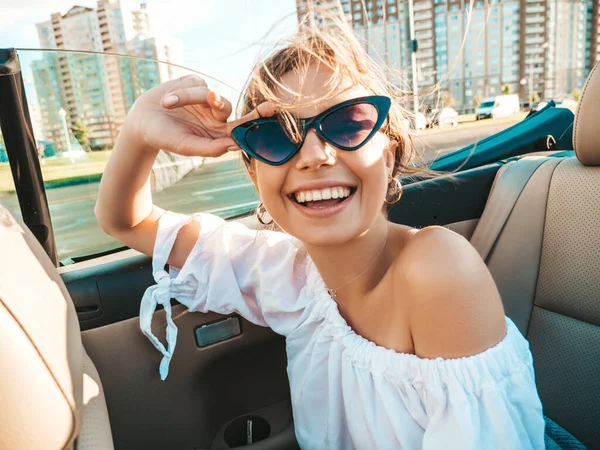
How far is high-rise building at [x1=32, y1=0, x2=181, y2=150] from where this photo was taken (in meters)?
1.43

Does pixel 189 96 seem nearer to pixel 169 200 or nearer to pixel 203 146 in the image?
pixel 203 146

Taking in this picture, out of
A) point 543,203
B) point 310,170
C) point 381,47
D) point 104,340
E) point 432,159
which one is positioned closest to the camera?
point 310,170

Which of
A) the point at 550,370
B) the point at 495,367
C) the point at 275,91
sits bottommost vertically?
the point at 550,370

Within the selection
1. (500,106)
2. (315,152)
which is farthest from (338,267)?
(500,106)

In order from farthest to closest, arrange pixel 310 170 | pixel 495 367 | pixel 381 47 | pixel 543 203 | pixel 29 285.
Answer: pixel 543 203, pixel 381 47, pixel 310 170, pixel 495 367, pixel 29 285

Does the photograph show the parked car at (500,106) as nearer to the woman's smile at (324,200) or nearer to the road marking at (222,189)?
the road marking at (222,189)

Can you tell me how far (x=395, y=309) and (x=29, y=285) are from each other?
29.6 inches

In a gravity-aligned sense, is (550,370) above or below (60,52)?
below

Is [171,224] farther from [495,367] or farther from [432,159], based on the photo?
[432,159]

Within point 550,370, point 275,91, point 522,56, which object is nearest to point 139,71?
point 275,91

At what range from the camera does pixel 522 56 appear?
65.2m

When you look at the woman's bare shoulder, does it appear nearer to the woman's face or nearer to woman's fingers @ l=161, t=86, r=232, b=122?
the woman's face

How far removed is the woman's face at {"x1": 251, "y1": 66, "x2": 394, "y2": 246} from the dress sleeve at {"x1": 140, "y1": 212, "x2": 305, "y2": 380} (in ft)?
1.19

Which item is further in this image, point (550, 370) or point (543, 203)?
point (543, 203)
